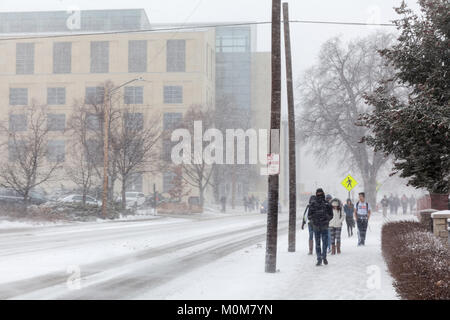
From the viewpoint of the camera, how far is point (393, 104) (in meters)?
12.6

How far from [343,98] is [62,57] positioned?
129 feet

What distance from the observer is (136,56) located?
71688 mm

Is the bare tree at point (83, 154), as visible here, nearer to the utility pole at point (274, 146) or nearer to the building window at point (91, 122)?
the building window at point (91, 122)

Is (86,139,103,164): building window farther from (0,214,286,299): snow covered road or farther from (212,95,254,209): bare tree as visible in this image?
(0,214,286,299): snow covered road

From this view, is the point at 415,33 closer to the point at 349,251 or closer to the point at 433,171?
the point at 433,171

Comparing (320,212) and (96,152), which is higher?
(96,152)

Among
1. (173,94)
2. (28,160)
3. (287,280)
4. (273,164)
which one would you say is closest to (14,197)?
(28,160)

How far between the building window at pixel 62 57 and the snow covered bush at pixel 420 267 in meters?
65.9

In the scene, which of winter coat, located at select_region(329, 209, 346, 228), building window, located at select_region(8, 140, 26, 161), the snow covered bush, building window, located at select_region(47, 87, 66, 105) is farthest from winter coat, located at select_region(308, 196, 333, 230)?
building window, located at select_region(47, 87, 66, 105)

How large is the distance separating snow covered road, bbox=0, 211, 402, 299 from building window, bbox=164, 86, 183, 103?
52878mm

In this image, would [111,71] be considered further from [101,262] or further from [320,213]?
[320,213]

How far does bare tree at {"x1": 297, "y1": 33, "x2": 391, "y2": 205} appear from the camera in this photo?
1932 inches

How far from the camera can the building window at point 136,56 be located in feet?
234
